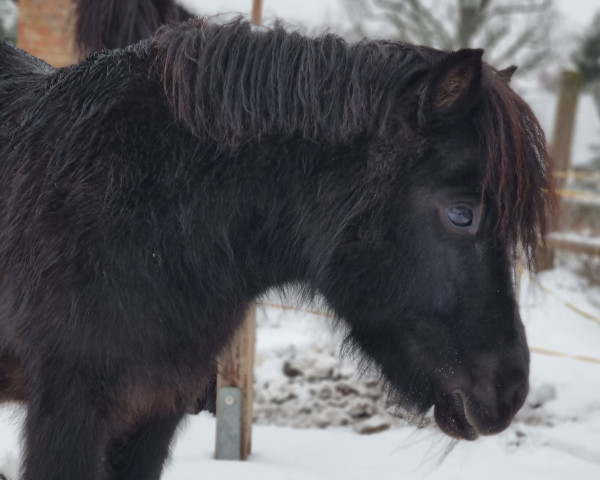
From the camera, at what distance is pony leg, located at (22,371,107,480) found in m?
2.13

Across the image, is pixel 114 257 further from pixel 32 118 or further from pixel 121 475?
pixel 121 475

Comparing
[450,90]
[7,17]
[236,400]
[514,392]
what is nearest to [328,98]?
[450,90]

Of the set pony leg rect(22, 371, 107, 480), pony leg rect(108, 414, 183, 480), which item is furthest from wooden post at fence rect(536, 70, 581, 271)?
pony leg rect(22, 371, 107, 480)

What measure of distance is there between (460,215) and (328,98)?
56cm

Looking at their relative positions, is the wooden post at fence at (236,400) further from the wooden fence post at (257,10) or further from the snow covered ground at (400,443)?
the wooden fence post at (257,10)

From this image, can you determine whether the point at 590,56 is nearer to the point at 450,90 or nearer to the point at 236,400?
the point at 236,400

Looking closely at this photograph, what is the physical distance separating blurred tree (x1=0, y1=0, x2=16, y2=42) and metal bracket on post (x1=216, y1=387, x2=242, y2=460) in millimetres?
7753

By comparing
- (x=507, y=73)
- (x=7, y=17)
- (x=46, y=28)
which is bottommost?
(x=507, y=73)

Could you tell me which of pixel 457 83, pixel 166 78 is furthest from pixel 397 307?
pixel 166 78

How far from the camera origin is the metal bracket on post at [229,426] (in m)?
3.96

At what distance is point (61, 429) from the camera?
2.13m

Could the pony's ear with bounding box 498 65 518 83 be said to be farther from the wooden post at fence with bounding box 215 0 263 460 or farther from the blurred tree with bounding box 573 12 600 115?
the blurred tree with bounding box 573 12 600 115

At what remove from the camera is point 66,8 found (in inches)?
300

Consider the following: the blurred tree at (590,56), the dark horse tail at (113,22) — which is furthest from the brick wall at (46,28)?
the blurred tree at (590,56)
